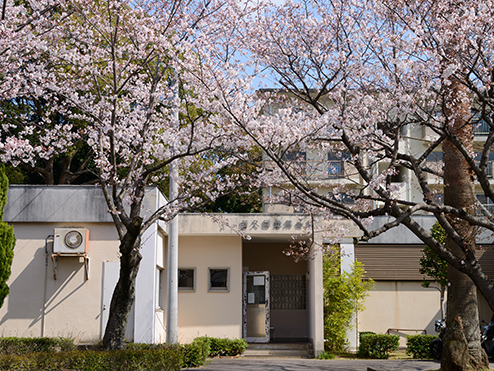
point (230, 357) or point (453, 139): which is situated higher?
point (453, 139)

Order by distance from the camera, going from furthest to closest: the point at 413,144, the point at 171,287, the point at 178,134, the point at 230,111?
1. the point at 413,144
2. the point at 171,287
3. the point at 178,134
4. the point at 230,111

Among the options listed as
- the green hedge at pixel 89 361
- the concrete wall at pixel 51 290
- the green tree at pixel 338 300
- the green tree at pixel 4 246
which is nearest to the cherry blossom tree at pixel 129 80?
the green hedge at pixel 89 361

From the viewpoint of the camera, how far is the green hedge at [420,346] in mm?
14586

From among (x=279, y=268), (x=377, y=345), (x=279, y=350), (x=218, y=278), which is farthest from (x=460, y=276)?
(x=279, y=268)

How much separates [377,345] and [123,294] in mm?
8450

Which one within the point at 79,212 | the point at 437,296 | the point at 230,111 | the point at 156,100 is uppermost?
the point at 156,100

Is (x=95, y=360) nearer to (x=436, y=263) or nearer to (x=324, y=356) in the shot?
(x=324, y=356)

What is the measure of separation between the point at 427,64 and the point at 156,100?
461 centimetres

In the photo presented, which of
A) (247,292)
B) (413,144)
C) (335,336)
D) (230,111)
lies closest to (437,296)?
(335,336)

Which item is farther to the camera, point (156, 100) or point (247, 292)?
point (247, 292)

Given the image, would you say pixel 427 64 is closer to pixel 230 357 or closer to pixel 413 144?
pixel 230 357

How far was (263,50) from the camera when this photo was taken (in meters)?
9.66

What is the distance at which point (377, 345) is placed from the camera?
1472 centimetres

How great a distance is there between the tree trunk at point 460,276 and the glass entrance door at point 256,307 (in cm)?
717
